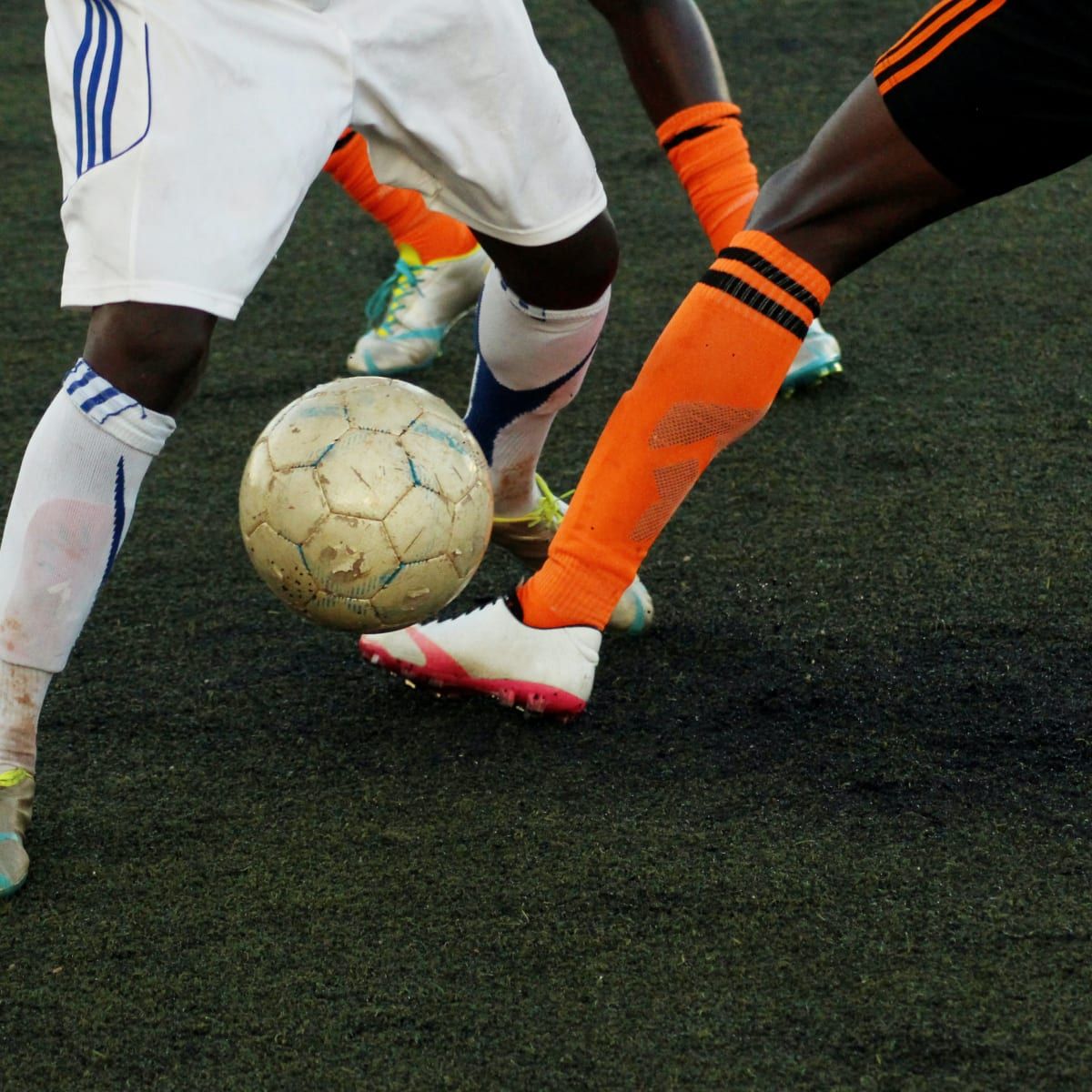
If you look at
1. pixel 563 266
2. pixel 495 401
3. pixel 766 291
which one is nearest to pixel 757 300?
pixel 766 291

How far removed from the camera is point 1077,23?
1.91 m

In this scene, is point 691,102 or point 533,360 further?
point 691,102

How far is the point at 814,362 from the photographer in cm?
331

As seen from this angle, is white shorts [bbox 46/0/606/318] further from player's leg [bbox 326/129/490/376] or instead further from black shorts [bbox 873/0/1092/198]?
player's leg [bbox 326/129/490/376]

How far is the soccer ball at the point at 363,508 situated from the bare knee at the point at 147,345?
0.75 feet

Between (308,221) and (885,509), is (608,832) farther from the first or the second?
(308,221)

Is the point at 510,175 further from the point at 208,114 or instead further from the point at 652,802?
the point at 652,802

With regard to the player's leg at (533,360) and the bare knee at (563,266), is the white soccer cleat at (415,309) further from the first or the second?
the bare knee at (563,266)

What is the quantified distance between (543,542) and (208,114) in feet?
3.43

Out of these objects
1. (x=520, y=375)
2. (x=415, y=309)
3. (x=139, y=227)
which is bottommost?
(x=415, y=309)

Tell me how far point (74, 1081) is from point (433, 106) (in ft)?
4.16

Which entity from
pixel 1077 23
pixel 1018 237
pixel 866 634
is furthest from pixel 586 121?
pixel 1077 23

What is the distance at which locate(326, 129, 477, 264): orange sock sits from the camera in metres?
3.49

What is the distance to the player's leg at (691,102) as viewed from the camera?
2.89 metres
